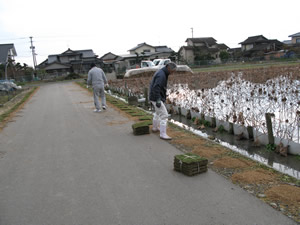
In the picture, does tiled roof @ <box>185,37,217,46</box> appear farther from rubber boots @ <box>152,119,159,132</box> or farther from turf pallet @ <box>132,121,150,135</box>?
turf pallet @ <box>132,121,150,135</box>

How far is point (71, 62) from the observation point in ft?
204

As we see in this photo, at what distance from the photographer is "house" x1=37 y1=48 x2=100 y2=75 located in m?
59.7

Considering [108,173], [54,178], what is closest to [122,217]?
[108,173]

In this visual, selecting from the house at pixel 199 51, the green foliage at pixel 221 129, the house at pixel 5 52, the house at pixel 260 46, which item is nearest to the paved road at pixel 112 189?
the green foliage at pixel 221 129

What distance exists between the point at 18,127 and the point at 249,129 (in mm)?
7319

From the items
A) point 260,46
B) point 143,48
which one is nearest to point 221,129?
point 260,46

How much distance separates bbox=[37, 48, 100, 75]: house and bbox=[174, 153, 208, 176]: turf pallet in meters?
56.9

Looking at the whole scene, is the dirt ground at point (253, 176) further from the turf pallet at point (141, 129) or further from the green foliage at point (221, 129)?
the green foliage at point (221, 129)

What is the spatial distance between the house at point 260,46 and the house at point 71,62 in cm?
3277

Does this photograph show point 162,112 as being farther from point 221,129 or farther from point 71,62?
point 71,62

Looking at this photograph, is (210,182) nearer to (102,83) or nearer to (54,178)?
(54,178)

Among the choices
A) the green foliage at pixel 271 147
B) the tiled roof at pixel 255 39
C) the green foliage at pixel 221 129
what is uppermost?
the tiled roof at pixel 255 39

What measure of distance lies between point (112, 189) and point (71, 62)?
61.4m

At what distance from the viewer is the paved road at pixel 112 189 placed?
3430 mm
